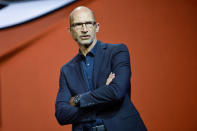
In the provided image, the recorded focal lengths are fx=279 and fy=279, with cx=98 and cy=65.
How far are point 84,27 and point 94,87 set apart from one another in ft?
1.19

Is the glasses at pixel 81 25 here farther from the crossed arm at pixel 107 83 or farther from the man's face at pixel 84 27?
the crossed arm at pixel 107 83

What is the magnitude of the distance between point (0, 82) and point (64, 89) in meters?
2.06

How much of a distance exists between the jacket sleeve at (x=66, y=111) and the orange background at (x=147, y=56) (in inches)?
54.8

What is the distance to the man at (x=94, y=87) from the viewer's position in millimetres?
1525

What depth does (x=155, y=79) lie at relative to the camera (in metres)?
2.97

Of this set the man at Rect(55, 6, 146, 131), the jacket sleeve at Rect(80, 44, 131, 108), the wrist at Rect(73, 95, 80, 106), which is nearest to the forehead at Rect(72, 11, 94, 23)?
the man at Rect(55, 6, 146, 131)

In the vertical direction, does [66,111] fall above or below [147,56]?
below

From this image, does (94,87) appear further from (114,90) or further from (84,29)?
(84,29)

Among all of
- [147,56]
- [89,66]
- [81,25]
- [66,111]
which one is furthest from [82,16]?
[147,56]

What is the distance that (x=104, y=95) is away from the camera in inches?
59.8

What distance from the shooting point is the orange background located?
2.94m

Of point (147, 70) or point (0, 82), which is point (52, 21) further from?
point (147, 70)

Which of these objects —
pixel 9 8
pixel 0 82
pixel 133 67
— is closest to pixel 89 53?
pixel 133 67

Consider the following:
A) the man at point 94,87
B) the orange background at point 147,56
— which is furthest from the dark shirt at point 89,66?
the orange background at point 147,56
